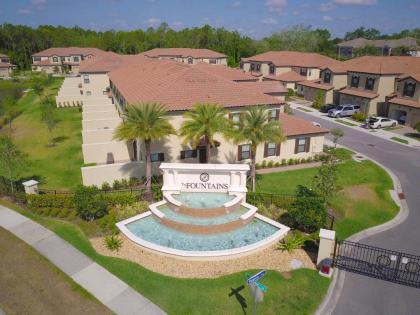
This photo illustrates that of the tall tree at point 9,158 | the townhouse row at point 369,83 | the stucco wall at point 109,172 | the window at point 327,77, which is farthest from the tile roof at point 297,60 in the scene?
the tall tree at point 9,158

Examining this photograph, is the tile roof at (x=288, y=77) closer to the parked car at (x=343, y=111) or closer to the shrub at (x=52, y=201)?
the parked car at (x=343, y=111)

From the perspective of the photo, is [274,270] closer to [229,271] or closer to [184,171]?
[229,271]

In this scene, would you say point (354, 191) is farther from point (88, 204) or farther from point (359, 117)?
point (359, 117)

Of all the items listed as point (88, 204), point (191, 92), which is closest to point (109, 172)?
point (88, 204)

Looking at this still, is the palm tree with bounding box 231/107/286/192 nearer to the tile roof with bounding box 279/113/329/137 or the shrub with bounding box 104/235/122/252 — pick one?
the tile roof with bounding box 279/113/329/137

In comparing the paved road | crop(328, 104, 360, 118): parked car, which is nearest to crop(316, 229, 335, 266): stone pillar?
the paved road

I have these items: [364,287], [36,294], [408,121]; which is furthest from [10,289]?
[408,121]
